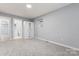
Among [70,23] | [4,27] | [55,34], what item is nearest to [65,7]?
[70,23]

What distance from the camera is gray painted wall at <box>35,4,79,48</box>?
14.4 ft

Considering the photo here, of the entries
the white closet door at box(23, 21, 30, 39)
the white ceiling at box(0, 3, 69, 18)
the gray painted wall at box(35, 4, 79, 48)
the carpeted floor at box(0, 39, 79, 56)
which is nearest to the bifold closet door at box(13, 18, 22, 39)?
the white closet door at box(23, 21, 30, 39)

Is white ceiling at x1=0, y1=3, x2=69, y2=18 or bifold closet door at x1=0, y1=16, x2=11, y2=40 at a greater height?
white ceiling at x1=0, y1=3, x2=69, y2=18

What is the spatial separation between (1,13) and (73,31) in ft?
17.4

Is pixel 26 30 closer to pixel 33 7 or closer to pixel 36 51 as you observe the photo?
pixel 33 7

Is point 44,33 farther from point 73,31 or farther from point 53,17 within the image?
point 73,31

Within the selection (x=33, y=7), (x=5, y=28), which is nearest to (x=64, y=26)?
(x=33, y=7)

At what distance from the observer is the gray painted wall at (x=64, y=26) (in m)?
4.38

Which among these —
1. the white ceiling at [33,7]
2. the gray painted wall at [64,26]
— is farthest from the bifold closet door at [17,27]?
the gray painted wall at [64,26]

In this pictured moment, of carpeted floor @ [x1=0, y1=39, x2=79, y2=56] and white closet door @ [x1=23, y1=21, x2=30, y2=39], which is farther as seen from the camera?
white closet door @ [x1=23, y1=21, x2=30, y2=39]

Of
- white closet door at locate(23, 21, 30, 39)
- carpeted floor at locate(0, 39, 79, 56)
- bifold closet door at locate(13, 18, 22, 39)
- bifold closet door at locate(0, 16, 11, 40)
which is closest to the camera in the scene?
carpeted floor at locate(0, 39, 79, 56)

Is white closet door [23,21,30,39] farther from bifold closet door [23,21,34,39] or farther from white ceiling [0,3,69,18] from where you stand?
white ceiling [0,3,69,18]

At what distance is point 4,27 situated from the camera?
7.82 metres

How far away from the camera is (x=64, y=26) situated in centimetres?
517
